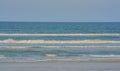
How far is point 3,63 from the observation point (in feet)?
49.2

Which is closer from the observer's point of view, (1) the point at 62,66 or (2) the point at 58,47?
(1) the point at 62,66

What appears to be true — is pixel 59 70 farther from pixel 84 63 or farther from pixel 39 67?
pixel 84 63

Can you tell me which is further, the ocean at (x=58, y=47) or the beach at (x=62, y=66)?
the ocean at (x=58, y=47)

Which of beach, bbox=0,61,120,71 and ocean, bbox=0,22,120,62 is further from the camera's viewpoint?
ocean, bbox=0,22,120,62

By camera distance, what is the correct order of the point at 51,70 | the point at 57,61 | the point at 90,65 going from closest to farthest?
the point at 51,70, the point at 90,65, the point at 57,61

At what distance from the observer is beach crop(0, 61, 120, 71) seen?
43.8ft

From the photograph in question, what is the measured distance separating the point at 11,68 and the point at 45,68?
1285 millimetres

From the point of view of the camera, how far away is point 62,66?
46.3 ft

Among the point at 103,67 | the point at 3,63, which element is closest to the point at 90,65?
the point at 103,67

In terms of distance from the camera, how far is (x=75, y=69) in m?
13.4

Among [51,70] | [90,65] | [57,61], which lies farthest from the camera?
[57,61]

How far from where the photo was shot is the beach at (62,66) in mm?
13344

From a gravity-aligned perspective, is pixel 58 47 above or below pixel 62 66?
below

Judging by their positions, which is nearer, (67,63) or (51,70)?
(51,70)
